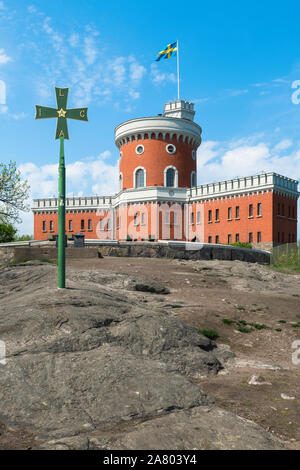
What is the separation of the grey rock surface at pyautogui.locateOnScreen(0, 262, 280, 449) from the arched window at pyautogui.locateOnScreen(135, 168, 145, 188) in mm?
36361

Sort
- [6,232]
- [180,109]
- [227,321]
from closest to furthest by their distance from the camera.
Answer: [227,321]
[180,109]
[6,232]

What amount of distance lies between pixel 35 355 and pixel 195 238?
38542 mm

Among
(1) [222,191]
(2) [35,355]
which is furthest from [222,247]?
(2) [35,355]

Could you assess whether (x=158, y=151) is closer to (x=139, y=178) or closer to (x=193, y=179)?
(x=139, y=178)

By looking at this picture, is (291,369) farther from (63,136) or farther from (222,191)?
(222,191)

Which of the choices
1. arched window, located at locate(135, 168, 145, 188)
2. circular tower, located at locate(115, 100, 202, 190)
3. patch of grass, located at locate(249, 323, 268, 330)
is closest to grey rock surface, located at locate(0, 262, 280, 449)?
patch of grass, located at locate(249, 323, 268, 330)

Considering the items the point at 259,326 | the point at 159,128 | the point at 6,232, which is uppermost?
the point at 159,128

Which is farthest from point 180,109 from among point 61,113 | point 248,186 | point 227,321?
point 227,321

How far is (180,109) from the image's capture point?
47031 millimetres

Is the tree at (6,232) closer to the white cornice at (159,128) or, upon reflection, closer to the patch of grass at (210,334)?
the white cornice at (159,128)

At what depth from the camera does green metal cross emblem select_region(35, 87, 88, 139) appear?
9.06 meters

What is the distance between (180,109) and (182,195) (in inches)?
419

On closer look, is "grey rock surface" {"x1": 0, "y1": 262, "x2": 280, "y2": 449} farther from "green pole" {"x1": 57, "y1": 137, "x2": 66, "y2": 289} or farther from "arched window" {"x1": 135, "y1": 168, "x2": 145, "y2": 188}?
"arched window" {"x1": 135, "y1": 168, "x2": 145, "y2": 188}

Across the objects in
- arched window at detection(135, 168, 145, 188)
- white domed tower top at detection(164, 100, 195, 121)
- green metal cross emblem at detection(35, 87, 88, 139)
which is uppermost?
white domed tower top at detection(164, 100, 195, 121)
